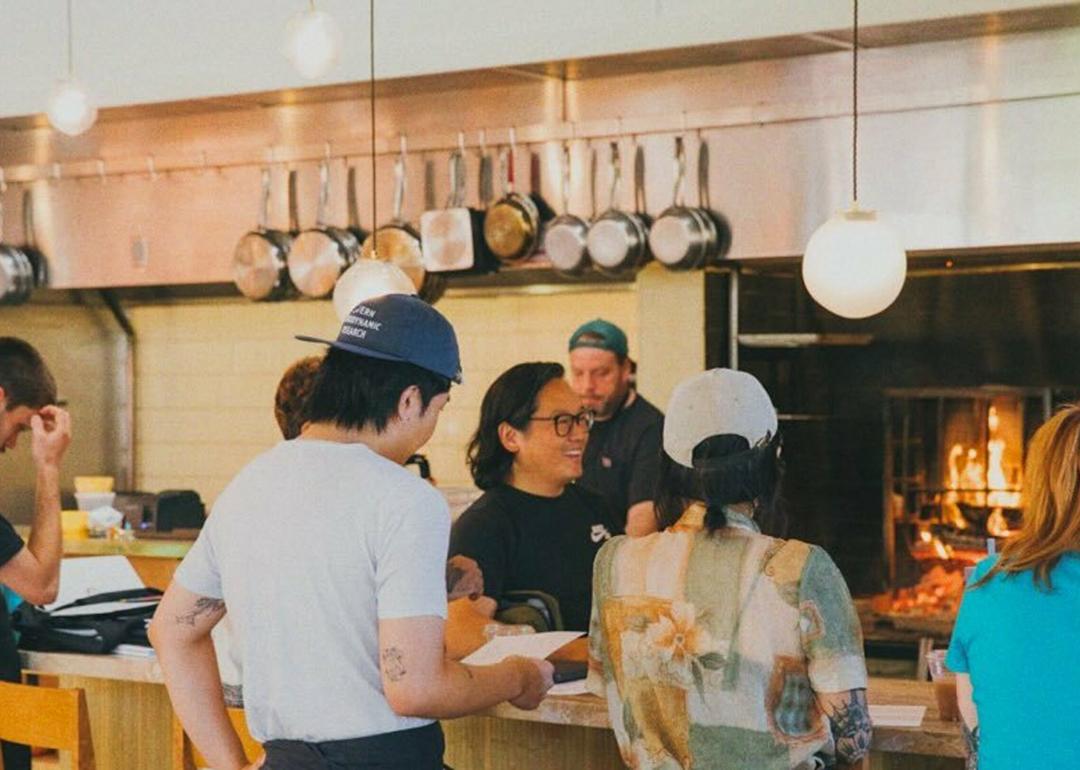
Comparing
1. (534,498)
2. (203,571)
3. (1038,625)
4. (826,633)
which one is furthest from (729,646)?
(534,498)

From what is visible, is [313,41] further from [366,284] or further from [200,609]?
[200,609]

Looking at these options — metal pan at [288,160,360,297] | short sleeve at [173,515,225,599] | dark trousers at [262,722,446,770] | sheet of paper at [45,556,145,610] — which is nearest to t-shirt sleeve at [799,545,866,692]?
dark trousers at [262,722,446,770]

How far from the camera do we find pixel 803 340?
6.09 m

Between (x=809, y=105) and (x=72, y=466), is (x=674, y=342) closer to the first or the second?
(x=809, y=105)

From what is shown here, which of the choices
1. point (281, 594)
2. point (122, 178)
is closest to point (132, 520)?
point (122, 178)

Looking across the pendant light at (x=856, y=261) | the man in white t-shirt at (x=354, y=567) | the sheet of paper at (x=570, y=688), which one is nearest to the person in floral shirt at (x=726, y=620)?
the man in white t-shirt at (x=354, y=567)

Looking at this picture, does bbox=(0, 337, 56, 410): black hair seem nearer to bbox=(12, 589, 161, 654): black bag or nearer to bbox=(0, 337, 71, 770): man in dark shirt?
bbox=(0, 337, 71, 770): man in dark shirt

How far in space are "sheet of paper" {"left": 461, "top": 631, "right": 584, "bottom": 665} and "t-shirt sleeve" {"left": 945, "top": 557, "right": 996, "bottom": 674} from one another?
866 mm

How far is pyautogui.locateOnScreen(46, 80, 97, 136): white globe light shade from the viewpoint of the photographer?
579 centimetres

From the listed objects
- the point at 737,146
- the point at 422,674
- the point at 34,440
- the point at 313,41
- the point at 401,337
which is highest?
the point at 313,41

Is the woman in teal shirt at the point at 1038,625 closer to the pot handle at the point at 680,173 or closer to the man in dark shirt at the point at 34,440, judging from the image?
the man in dark shirt at the point at 34,440

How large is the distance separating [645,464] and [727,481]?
291 centimetres

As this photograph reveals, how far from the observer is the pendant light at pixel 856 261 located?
4316 mm

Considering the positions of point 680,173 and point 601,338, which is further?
point 680,173
